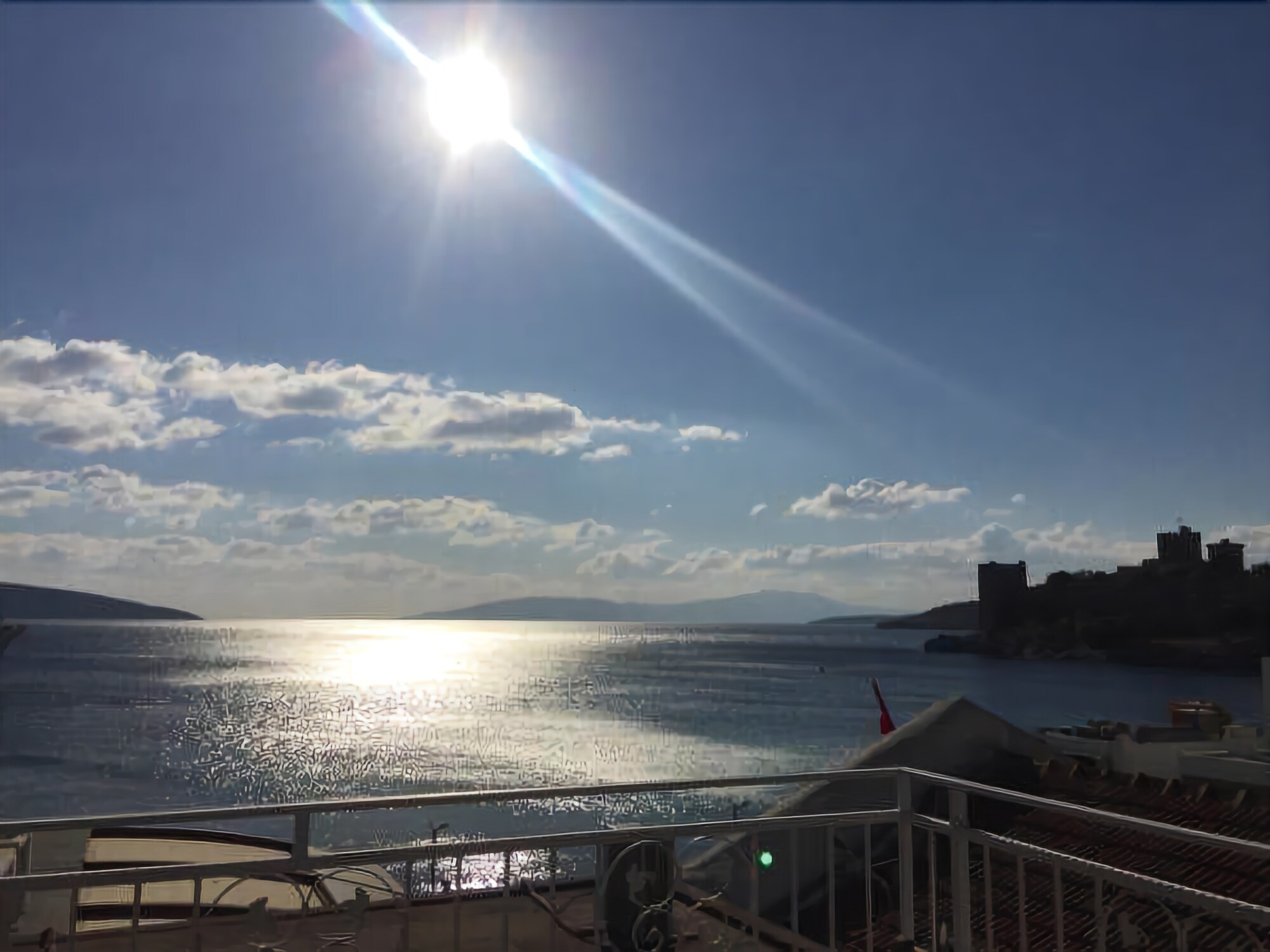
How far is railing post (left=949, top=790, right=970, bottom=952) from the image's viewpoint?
3176 millimetres

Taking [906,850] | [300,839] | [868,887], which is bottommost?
[868,887]

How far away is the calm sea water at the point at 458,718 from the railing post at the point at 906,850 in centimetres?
3670

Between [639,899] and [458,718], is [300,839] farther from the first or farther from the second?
[458,718]

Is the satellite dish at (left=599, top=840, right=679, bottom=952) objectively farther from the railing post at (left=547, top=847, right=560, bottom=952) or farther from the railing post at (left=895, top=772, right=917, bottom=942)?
the railing post at (left=895, top=772, right=917, bottom=942)

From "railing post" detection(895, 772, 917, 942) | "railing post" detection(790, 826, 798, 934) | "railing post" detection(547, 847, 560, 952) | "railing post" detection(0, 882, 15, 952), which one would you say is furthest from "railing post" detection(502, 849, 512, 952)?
"railing post" detection(895, 772, 917, 942)

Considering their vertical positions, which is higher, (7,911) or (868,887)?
(7,911)

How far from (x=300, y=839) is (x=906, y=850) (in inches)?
84.9

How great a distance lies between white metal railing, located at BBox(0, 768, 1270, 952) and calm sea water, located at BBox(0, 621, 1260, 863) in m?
36.8

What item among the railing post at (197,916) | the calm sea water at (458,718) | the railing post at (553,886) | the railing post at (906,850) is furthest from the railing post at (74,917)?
the calm sea water at (458,718)

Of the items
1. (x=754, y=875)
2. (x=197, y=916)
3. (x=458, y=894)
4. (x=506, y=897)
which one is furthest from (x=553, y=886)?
(x=197, y=916)

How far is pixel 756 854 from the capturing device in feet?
11.1

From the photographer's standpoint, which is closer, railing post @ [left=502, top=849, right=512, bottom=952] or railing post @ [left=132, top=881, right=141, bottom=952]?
railing post @ [left=132, top=881, right=141, bottom=952]

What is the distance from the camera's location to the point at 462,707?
80312 mm

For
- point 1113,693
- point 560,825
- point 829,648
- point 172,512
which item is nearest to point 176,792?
point 560,825
